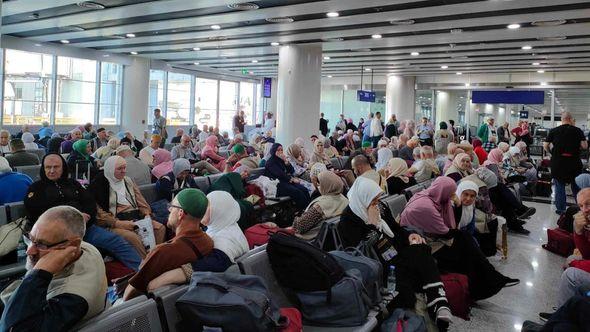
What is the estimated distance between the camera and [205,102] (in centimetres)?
2523

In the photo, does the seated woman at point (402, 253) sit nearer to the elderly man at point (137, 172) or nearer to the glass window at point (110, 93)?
the elderly man at point (137, 172)

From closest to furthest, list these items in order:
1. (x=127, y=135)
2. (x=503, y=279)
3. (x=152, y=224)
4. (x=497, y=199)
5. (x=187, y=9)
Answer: (x=503, y=279) < (x=152, y=224) < (x=497, y=199) < (x=187, y=9) < (x=127, y=135)

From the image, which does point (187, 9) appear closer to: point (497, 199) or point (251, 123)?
point (497, 199)

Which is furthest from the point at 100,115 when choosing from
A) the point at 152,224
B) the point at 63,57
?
the point at 152,224

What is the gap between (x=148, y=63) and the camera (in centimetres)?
1970

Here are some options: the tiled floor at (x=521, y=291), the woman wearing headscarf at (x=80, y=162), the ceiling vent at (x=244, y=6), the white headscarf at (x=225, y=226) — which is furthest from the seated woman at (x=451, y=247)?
the ceiling vent at (x=244, y=6)

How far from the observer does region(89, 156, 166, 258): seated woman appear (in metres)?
4.66

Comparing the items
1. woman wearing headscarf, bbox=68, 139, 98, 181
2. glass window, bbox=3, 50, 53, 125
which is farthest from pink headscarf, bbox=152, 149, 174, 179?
glass window, bbox=3, 50, 53, 125

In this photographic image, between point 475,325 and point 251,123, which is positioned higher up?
point 251,123

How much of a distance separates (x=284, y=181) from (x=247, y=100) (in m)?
21.1

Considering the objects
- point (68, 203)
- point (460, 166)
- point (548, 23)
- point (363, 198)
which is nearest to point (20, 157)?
point (68, 203)

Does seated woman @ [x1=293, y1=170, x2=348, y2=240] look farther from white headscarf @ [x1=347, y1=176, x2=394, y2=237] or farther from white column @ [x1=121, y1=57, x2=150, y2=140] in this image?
white column @ [x1=121, y1=57, x2=150, y2=140]

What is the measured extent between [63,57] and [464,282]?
1717cm

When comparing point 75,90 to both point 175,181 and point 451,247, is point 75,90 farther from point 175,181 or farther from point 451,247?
point 451,247
